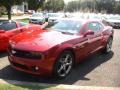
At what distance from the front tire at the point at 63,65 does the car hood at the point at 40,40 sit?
0.38 meters

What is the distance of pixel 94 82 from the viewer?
6.90 metres

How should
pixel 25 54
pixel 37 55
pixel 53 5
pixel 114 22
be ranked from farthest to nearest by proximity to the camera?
pixel 53 5 → pixel 114 22 → pixel 25 54 → pixel 37 55

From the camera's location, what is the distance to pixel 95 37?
28.8 feet

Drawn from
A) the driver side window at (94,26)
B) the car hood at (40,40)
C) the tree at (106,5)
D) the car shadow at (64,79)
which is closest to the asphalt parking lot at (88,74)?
the car shadow at (64,79)

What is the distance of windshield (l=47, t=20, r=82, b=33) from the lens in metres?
8.12

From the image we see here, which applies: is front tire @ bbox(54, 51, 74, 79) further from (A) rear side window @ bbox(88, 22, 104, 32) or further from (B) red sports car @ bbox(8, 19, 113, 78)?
(A) rear side window @ bbox(88, 22, 104, 32)

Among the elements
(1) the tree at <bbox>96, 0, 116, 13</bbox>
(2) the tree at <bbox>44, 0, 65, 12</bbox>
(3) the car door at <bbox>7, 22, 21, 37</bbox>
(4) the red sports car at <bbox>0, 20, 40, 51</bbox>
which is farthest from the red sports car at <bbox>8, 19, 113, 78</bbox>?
(1) the tree at <bbox>96, 0, 116, 13</bbox>

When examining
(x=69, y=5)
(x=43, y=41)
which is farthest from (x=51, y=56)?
(x=69, y=5)

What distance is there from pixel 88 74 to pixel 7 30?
4142mm

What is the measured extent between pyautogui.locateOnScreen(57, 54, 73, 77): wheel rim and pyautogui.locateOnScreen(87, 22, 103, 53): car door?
1.23 metres

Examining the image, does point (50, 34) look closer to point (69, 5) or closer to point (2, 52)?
point (2, 52)

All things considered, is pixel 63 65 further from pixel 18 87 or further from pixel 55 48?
pixel 18 87

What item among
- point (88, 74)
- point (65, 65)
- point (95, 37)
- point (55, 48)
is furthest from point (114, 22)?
point (55, 48)

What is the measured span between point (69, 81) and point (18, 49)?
4.90 feet
